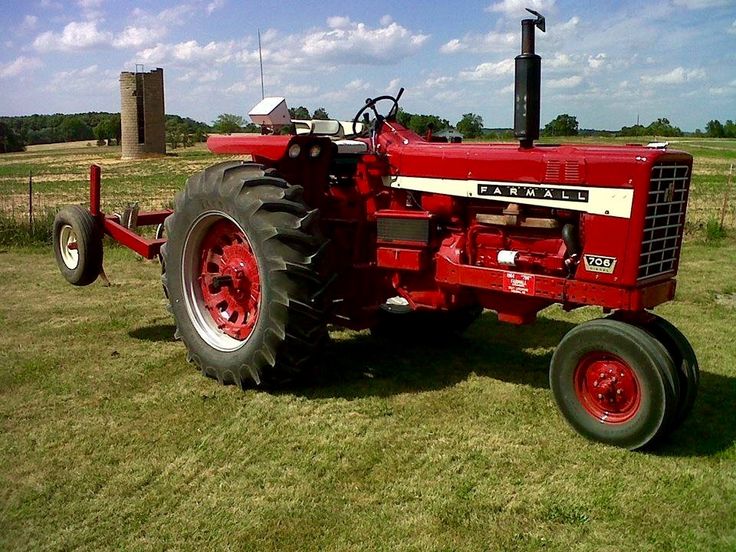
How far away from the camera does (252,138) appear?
5.41m

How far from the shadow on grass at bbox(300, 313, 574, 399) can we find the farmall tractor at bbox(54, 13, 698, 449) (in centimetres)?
25

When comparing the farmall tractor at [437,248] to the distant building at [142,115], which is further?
the distant building at [142,115]

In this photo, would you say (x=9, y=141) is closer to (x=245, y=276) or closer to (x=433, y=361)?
(x=245, y=276)

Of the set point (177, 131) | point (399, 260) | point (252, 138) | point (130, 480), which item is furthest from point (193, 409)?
point (177, 131)

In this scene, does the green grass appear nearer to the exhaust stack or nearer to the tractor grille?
the tractor grille

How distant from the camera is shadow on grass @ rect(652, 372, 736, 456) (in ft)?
13.2

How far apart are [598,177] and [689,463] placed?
5.19ft

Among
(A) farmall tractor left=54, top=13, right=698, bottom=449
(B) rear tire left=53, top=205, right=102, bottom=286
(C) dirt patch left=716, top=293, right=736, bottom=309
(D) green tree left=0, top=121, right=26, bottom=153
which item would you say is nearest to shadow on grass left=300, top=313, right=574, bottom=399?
(A) farmall tractor left=54, top=13, right=698, bottom=449

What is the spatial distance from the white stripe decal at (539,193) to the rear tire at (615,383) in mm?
636

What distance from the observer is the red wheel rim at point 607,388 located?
398cm

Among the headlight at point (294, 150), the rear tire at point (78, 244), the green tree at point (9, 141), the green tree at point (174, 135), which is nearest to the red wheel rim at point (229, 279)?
the headlight at point (294, 150)

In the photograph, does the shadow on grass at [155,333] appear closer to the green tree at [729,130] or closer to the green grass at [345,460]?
the green grass at [345,460]

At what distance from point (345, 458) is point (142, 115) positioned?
2116 inches

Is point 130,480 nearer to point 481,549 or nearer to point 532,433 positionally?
point 481,549
